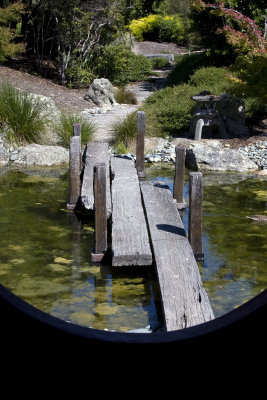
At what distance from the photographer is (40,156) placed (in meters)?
10.2

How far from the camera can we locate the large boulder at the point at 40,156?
10.2 meters

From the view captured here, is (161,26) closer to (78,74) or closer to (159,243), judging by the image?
(78,74)

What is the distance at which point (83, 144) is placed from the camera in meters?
11.1

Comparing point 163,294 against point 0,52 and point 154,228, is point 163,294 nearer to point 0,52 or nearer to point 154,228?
point 154,228

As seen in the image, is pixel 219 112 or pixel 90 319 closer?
pixel 90 319

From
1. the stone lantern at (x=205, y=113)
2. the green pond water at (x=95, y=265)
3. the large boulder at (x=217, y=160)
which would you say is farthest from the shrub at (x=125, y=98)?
the green pond water at (x=95, y=265)

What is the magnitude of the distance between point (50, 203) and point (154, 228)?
105 inches

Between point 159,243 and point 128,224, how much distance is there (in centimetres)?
64

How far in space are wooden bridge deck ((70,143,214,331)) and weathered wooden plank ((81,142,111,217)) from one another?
0.01m

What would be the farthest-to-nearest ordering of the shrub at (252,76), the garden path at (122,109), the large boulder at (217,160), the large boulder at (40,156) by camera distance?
the garden path at (122,109) → the shrub at (252,76) → the large boulder at (40,156) → the large boulder at (217,160)

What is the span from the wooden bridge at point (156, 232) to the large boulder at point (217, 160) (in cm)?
241

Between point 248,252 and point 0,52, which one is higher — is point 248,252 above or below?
below

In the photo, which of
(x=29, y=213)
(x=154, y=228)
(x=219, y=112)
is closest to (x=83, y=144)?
(x=219, y=112)

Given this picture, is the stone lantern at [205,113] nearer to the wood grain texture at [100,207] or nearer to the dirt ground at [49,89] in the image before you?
the dirt ground at [49,89]
